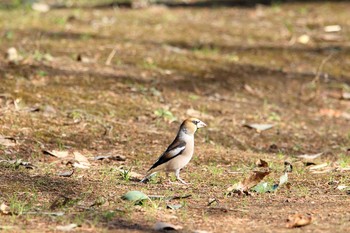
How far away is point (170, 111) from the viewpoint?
979 centimetres

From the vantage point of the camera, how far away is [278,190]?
668 centimetres

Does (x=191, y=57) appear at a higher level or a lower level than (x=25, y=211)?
lower

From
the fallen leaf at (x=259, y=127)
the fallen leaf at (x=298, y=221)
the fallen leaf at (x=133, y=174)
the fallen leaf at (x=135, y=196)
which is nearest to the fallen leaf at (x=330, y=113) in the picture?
the fallen leaf at (x=259, y=127)

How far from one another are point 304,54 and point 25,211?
8.72 m

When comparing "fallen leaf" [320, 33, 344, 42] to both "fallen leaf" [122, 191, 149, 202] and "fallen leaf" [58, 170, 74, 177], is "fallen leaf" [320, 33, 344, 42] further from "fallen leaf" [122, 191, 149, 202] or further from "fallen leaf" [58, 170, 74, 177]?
"fallen leaf" [122, 191, 149, 202]

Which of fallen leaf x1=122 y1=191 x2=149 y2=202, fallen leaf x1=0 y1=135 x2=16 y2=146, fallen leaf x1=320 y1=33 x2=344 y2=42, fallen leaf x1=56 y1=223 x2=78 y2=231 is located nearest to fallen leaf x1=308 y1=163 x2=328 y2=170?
fallen leaf x1=122 y1=191 x2=149 y2=202

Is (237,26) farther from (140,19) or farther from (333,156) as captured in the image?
(333,156)

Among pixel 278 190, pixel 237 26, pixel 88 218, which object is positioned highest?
pixel 88 218

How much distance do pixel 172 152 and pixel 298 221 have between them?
1.80 meters

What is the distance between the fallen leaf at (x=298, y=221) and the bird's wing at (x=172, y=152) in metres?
1.68

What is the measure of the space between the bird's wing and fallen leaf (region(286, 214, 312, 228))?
168cm

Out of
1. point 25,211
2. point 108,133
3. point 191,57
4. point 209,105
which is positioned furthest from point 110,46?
point 25,211

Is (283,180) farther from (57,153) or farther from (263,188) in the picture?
(57,153)

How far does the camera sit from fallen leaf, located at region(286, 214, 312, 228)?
5348mm
